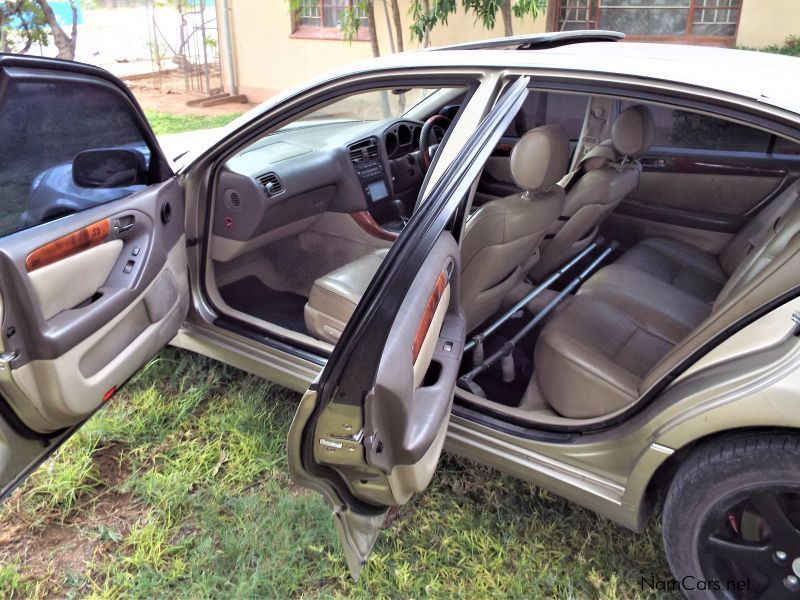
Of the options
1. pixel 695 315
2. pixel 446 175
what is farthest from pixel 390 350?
pixel 695 315

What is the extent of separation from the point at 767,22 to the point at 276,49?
603 centimetres

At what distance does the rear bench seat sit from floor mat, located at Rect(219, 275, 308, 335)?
1132 mm

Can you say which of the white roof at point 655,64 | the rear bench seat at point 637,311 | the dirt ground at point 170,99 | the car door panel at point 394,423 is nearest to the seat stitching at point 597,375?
the rear bench seat at point 637,311

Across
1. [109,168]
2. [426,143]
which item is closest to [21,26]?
[426,143]

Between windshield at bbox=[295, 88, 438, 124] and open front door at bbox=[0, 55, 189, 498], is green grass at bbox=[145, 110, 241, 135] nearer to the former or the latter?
windshield at bbox=[295, 88, 438, 124]

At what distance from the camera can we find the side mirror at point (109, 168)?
78.0 inches

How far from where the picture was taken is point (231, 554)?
2.11m

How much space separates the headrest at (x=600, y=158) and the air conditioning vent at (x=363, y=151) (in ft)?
3.49

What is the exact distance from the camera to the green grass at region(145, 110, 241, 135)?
7963 millimetres

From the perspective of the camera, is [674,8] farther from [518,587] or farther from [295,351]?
[518,587]

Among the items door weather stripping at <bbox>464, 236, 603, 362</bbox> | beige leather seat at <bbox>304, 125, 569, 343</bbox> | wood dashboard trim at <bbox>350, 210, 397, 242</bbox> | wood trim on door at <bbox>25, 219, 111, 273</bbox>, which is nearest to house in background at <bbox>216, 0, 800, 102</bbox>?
door weather stripping at <bbox>464, 236, 603, 362</bbox>

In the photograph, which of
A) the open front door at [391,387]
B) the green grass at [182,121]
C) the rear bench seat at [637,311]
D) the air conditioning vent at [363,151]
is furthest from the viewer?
the green grass at [182,121]

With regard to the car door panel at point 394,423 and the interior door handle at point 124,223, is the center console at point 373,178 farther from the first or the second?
the car door panel at point 394,423

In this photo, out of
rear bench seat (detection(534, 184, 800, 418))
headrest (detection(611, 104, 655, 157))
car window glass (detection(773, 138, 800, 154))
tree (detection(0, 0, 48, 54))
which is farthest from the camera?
tree (detection(0, 0, 48, 54))
